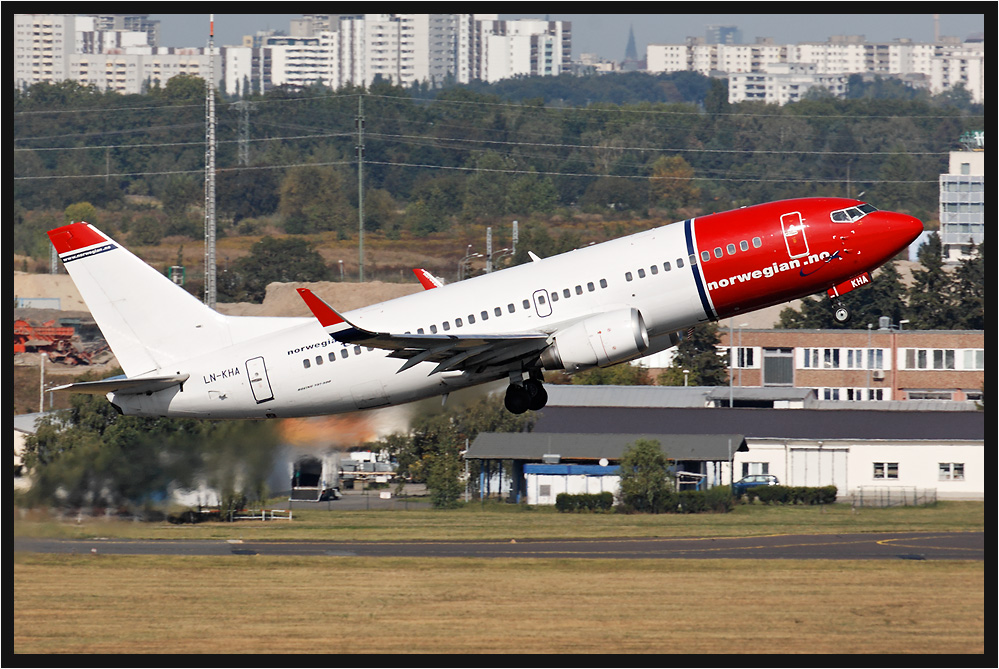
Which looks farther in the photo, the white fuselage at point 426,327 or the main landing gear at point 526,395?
the main landing gear at point 526,395

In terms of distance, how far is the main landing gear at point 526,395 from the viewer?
4078 cm

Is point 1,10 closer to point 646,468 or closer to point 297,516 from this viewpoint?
point 297,516

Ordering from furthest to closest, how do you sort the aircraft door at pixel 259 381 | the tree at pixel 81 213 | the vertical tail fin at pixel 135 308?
the tree at pixel 81 213
the vertical tail fin at pixel 135 308
the aircraft door at pixel 259 381

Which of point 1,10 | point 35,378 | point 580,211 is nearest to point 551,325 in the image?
point 1,10

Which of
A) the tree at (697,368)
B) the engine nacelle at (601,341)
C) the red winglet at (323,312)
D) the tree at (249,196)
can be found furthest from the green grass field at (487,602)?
the tree at (249,196)

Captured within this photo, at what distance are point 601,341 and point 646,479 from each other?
92.3ft

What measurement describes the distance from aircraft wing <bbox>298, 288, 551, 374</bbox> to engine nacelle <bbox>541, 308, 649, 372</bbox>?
0.73 metres

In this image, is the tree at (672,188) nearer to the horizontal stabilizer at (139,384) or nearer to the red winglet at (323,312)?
the horizontal stabilizer at (139,384)

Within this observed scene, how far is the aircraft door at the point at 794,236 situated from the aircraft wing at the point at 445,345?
764 centimetres

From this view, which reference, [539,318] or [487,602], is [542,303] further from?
[487,602]

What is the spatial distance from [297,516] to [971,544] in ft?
102

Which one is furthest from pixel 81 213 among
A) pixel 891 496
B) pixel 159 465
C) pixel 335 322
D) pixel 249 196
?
pixel 335 322

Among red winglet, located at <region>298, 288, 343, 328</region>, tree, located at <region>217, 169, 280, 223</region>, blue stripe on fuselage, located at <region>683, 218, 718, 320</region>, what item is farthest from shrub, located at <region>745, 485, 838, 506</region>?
tree, located at <region>217, 169, 280, 223</region>

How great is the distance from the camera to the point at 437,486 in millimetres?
65000
